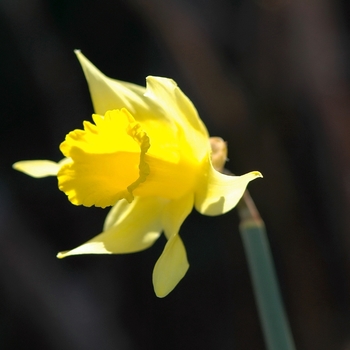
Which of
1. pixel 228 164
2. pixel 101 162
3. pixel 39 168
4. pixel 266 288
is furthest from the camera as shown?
pixel 228 164

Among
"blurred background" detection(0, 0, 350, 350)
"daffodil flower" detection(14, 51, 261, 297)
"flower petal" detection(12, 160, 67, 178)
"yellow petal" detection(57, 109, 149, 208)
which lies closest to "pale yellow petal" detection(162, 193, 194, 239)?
"daffodil flower" detection(14, 51, 261, 297)

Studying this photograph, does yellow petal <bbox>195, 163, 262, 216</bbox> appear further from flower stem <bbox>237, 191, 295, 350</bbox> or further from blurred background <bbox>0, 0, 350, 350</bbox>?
blurred background <bbox>0, 0, 350, 350</bbox>

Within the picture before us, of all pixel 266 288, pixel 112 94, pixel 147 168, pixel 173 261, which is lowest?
pixel 266 288

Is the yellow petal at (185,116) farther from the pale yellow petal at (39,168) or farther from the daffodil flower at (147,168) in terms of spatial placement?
the pale yellow petal at (39,168)

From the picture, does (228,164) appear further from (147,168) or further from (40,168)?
(147,168)

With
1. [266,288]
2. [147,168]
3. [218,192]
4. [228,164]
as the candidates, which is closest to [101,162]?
[147,168]
